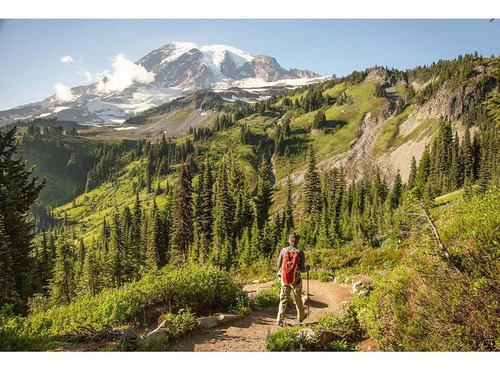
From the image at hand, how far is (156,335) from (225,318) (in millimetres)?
3041

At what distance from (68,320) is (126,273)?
44156mm

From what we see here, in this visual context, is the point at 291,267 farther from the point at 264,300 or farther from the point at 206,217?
the point at 206,217

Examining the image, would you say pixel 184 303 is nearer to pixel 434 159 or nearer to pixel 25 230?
pixel 25 230

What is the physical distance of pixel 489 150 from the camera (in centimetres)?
9925

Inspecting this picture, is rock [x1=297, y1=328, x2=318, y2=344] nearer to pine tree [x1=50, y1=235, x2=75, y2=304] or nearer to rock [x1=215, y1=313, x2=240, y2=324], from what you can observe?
rock [x1=215, y1=313, x2=240, y2=324]

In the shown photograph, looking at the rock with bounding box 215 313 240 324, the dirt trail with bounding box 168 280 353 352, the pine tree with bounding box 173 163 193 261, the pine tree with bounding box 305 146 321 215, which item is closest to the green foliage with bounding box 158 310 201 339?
the dirt trail with bounding box 168 280 353 352

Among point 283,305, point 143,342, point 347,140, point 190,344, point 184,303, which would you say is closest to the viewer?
point 143,342

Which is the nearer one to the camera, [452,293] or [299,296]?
[452,293]

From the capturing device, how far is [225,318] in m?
10.7

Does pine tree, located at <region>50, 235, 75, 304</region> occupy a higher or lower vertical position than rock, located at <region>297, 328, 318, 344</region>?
lower

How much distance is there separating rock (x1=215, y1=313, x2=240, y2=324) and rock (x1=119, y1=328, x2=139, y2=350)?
3621mm

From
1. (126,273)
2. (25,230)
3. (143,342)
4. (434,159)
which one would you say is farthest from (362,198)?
(143,342)

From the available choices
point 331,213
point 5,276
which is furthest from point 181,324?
point 331,213

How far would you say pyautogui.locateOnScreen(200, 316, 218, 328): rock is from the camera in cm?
1000
